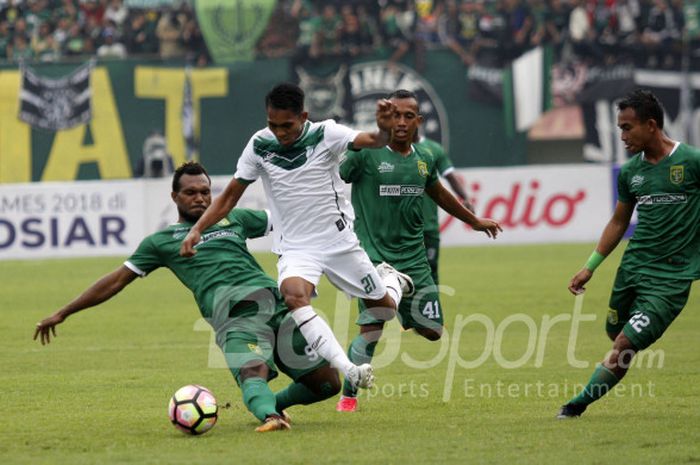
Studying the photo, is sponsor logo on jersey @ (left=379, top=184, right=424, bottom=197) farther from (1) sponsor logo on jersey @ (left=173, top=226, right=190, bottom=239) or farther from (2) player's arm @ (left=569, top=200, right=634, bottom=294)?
(1) sponsor logo on jersey @ (left=173, top=226, right=190, bottom=239)

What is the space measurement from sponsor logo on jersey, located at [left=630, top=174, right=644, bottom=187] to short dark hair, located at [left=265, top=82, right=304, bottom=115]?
2252mm

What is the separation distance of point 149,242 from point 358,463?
91.7 inches

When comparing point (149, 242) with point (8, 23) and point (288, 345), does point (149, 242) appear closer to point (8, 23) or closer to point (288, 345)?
point (288, 345)

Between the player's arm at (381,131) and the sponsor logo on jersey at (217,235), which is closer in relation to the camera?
the player's arm at (381,131)

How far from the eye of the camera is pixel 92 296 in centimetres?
802

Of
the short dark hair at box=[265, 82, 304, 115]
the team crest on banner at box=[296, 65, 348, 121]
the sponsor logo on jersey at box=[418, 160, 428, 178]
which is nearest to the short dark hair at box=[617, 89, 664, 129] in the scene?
the sponsor logo on jersey at box=[418, 160, 428, 178]

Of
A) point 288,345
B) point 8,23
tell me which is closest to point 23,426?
point 288,345

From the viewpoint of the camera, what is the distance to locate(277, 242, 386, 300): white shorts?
26.8ft

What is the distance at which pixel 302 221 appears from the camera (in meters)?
8.24

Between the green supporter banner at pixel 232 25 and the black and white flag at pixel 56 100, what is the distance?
2914 millimetres

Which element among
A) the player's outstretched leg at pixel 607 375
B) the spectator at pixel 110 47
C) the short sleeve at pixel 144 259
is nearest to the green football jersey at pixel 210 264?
the short sleeve at pixel 144 259

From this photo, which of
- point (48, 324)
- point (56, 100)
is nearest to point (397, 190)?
point (48, 324)

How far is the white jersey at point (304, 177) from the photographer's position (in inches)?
321

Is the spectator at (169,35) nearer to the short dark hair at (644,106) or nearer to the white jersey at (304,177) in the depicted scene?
the white jersey at (304,177)
